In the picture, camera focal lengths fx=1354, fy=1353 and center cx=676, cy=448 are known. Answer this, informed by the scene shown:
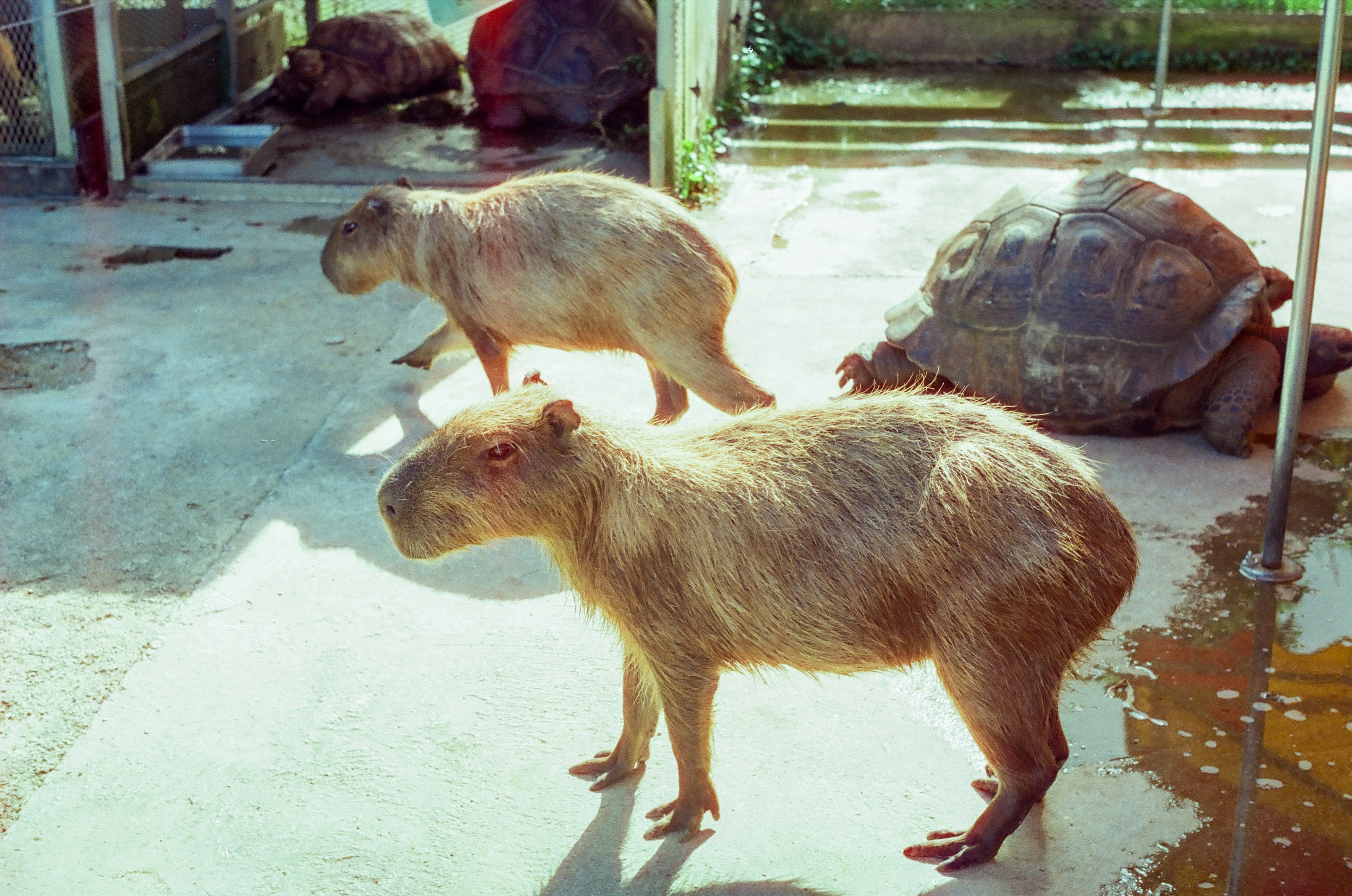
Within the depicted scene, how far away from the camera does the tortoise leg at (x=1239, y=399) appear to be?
531 cm

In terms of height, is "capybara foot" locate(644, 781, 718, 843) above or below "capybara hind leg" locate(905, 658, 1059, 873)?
below

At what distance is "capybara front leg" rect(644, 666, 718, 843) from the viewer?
324 centimetres

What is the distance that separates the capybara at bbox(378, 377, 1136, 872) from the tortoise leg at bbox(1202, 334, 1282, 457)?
2395 millimetres

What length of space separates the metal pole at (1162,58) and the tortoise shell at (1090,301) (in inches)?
203

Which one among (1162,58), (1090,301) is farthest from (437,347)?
(1162,58)

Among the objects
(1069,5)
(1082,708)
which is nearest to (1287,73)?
(1069,5)

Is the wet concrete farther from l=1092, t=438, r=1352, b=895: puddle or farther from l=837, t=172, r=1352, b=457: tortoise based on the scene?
l=1092, t=438, r=1352, b=895: puddle

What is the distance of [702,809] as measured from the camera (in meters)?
3.36

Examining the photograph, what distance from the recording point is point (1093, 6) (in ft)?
40.6

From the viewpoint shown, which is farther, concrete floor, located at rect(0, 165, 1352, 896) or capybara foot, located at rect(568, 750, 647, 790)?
capybara foot, located at rect(568, 750, 647, 790)

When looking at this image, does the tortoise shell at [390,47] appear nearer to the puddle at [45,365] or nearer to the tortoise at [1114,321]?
the puddle at [45,365]

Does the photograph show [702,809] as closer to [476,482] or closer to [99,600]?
[476,482]

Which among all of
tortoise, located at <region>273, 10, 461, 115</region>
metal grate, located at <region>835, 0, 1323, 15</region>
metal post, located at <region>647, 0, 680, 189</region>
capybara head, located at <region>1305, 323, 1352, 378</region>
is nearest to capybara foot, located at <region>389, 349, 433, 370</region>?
metal post, located at <region>647, 0, 680, 189</region>

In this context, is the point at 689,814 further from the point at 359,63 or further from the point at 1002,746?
the point at 359,63
